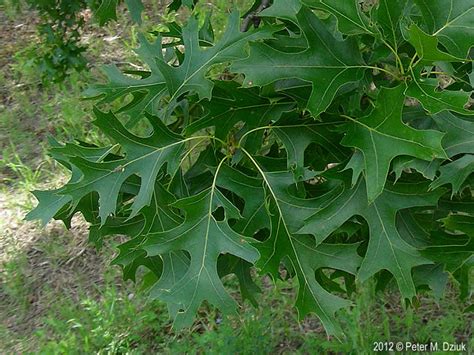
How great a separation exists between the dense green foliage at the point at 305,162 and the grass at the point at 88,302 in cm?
103

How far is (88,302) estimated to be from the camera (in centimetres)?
309

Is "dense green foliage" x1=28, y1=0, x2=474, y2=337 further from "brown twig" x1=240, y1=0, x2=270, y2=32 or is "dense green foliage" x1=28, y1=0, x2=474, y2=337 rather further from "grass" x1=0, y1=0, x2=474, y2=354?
"grass" x1=0, y1=0, x2=474, y2=354

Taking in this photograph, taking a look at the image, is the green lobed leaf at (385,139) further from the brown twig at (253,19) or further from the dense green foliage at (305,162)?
the brown twig at (253,19)

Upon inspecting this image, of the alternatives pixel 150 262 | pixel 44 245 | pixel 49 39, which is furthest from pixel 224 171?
pixel 44 245

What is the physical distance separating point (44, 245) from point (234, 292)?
1.12 metres

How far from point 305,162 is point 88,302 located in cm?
196

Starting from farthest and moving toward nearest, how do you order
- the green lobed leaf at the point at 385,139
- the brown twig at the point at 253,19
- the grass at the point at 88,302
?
the grass at the point at 88,302
the brown twig at the point at 253,19
the green lobed leaf at the point at 385,139

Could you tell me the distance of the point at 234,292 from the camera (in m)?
3.11

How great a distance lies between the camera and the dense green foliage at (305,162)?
3.77 feet

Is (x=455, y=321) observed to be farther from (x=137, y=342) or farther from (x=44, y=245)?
(x=44, y=245)

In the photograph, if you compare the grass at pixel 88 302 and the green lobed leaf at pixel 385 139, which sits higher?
the green lobed leaf at pixel 385 139

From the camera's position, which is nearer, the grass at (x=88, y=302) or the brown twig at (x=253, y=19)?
the brown twig at (x=253, y=19)

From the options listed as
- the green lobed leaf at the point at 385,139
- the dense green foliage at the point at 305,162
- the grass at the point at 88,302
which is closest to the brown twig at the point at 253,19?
the dense green foliage at the point at 305,162

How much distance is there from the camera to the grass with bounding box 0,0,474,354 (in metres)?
2.81
